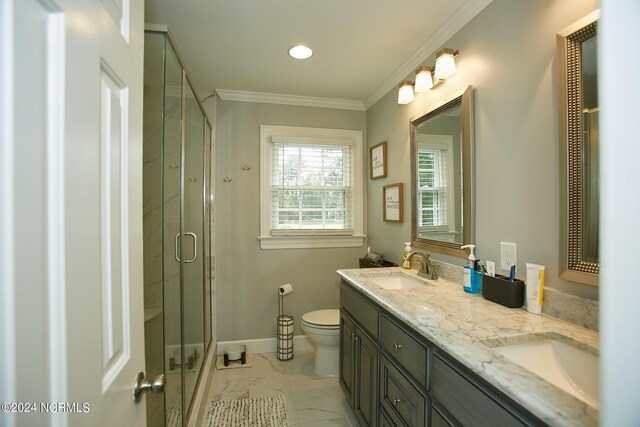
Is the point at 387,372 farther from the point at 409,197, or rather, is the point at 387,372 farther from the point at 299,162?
the point at 299,162

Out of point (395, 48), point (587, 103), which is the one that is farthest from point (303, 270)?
point (587, 103)

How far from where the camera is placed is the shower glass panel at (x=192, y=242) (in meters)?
1.87

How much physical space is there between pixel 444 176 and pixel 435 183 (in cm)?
10

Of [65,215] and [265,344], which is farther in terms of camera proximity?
[265,344]

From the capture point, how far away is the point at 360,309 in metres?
1.75

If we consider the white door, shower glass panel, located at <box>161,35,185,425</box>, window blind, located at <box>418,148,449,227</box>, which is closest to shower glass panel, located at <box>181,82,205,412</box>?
shower glass panel, located at <box>161,35,185,425</box>

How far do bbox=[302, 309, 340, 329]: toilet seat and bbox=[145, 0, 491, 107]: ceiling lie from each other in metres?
1.98

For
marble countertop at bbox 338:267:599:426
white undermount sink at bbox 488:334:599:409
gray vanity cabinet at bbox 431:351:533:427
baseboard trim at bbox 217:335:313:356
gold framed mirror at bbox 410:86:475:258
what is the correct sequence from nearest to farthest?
marble countertop at bbox 338:267:599:426, gray vanity cabinet at bbox 431:351:533:427, white undermount sink at bbox 488:334:599:409, gold framed mirror at bbox 410:86:475:258, baseboard trim at bbox 217:335:313:356

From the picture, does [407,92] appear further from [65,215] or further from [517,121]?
[65,215]

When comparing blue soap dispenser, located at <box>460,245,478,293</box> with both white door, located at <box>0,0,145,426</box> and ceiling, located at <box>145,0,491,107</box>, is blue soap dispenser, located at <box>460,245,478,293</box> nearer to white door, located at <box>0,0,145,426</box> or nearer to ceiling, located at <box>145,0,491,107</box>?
ceiling, located at <box>145,0,491,107</box>

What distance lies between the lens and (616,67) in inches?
19.0

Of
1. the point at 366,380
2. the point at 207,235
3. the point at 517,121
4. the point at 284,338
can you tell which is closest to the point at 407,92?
the point at 517,121

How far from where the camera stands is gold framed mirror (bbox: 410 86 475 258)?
5.41ft

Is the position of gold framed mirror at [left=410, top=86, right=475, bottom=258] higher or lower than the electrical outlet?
higher
